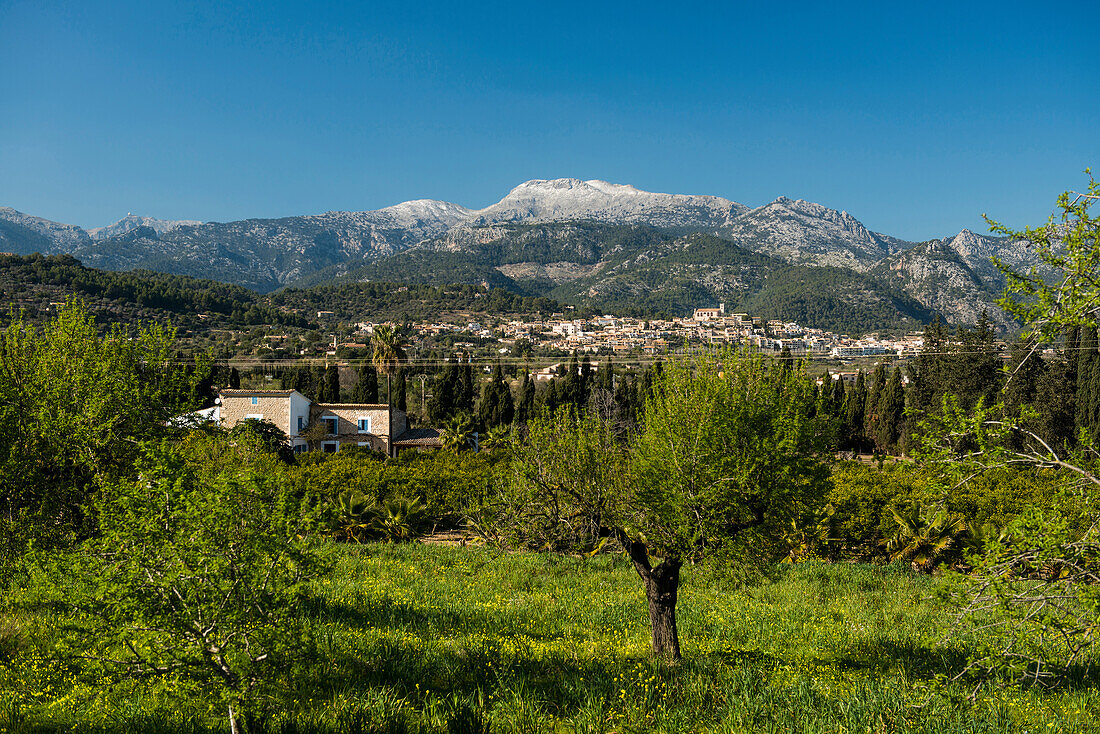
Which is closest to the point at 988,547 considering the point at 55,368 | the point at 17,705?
the point at 17,705

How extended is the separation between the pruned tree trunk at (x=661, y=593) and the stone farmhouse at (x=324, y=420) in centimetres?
3716

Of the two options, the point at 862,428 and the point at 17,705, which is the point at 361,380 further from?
the point at 17,705

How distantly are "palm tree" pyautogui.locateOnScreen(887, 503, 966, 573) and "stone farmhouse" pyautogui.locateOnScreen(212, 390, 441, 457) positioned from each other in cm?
3190

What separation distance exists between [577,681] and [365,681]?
2.40 meters

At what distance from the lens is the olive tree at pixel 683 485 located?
786 centimetres

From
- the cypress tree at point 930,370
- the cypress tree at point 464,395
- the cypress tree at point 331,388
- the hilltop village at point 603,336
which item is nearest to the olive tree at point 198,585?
the cypress tree at point 930,370

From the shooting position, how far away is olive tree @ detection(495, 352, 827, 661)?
7.86 meters

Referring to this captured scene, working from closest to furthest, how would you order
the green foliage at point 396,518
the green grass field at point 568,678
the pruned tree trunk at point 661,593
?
the green grass field at point 568,678 → the pruned tree trunk at point 661,593 → the green foliage at point 396,518

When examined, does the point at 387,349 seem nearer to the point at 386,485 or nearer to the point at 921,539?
the point at 386,485

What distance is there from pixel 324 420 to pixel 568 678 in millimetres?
42063

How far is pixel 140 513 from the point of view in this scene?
4.76 metres

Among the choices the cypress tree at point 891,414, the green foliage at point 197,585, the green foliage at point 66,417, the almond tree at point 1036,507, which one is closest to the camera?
the green foliage at point 197,585

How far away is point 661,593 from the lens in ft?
27.3

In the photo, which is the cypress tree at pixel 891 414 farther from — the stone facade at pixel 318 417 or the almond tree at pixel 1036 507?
the almond tree at pixel 1036 507
